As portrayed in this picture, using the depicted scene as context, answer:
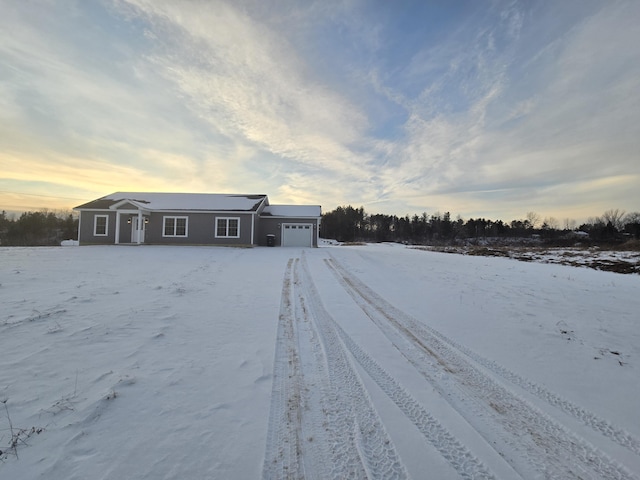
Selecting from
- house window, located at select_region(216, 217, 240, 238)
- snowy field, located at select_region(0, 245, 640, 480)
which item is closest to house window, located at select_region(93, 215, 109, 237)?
house window, located at select_region(216, 217, 240, 238)

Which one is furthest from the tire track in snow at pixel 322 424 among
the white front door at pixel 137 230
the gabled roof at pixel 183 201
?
the white front door at pixel 137 230

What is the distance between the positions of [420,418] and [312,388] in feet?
3.65

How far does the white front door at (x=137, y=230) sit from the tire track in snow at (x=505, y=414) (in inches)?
869

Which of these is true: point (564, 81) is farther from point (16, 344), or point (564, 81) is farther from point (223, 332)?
point (16, 344)

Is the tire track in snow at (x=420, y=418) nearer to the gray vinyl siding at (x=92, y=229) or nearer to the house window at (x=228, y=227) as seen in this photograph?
the house window at (x=228, y=227)

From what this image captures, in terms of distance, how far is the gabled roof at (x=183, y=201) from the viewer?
2097cm

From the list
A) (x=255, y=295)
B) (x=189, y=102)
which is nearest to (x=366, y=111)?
(x=189, y=102)

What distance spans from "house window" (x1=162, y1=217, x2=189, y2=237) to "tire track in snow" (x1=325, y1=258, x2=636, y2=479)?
2049 centimetres

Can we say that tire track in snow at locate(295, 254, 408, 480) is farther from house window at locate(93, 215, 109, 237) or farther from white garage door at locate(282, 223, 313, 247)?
house window at locate(93, 215, 109, 237)

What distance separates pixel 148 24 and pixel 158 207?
14039 millimetres

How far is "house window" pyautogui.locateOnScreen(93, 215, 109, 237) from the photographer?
68.5 feet

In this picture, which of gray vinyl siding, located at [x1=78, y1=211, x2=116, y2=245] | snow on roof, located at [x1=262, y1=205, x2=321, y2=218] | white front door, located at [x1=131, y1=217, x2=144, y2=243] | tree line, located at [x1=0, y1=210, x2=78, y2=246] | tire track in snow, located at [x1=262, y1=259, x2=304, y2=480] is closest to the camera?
tire track in snow, located at [x1=262, y1=259, x2=304, y2=480]

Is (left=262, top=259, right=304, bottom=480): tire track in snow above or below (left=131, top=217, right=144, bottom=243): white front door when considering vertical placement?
below

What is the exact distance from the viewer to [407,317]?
18.1 ft
